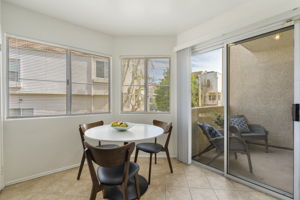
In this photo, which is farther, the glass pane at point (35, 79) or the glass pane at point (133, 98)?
the glass pane at point (133, 98)

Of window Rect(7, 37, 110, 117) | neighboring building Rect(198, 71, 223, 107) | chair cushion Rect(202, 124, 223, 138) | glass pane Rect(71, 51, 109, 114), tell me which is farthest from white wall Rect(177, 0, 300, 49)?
window Rect(7, 37, 110, 117)

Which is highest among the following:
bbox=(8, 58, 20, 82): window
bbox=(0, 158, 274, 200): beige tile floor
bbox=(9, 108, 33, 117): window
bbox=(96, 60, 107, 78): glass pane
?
bbox=(96, 60, 107, 78): glass pane

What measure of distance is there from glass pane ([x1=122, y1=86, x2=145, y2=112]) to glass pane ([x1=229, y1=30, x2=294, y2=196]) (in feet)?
5.40

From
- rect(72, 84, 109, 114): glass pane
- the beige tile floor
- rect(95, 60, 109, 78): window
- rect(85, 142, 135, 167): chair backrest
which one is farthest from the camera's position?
rect(95, 60, 109, 78): window

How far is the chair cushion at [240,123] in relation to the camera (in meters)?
2.17

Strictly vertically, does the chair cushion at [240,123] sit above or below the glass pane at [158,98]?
below

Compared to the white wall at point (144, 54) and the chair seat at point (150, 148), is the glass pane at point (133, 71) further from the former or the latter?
the chair seat at point (150, 148)

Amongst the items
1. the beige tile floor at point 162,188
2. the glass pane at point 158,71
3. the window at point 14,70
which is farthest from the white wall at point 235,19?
the window at point 14,70

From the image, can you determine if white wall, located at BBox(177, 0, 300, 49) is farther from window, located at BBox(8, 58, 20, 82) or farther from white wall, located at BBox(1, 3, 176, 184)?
window, located at BBox(8, 58, 20, 82)

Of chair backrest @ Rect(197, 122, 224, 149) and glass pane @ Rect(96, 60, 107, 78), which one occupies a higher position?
glass pane @ Rect(96, 60, 107, 78)

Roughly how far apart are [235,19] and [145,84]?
1.83 m

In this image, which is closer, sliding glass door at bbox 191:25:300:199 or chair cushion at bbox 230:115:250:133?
sliding glass door at bbox 191:25:300:199

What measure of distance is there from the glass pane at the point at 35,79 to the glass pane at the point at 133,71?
112 centimetres

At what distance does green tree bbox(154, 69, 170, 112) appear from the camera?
123 inches
